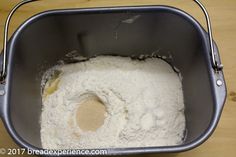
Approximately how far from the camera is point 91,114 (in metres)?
0.66

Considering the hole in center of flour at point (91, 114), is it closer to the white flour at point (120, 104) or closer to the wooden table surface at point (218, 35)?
the white flour at point (120, 104)

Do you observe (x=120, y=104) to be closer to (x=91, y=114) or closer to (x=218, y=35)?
(x=91, y=114)

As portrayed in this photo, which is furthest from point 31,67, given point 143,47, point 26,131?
point 143,47

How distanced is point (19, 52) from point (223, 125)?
1.41 ft

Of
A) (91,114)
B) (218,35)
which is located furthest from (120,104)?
(218,35)

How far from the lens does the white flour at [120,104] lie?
62 cm

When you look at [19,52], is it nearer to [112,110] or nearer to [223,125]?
[112,110]

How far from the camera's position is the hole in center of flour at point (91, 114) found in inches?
25.6

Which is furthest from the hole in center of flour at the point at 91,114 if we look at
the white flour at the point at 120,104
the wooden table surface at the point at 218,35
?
the wooden table surface at the point at 218,35

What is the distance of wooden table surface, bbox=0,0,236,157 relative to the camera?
606 mm

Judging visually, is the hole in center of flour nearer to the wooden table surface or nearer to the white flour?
the white flour

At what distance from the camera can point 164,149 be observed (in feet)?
1.60

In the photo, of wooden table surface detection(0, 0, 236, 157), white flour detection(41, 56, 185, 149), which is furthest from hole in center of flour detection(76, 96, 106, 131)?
wooden table surface detection(0, 0, 236, 157)

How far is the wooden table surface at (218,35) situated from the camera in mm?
606
